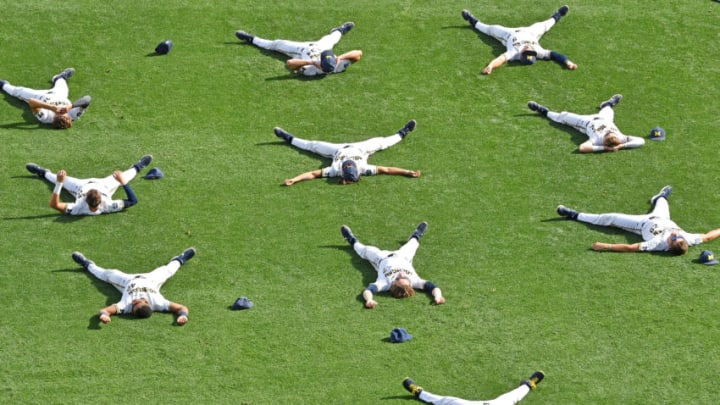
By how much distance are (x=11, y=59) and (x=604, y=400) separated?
18.9 metres

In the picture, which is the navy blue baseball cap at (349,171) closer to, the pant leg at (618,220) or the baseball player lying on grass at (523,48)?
the pant leg at (618,220)

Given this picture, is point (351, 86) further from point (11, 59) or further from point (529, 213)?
point (11, 59)

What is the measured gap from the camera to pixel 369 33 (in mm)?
36219

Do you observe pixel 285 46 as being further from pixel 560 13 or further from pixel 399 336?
pixel 399 336

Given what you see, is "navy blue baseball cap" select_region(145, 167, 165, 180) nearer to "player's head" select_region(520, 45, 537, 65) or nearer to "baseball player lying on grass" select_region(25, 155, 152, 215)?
"baseball player lying on grass" select_region(25, 155, 152, 215)

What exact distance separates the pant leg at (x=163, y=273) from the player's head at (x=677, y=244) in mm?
10535

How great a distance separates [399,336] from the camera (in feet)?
83.7

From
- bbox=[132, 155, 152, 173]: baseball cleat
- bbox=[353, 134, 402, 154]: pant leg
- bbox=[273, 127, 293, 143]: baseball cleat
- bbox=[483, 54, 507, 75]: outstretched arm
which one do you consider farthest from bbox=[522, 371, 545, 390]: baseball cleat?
bbox=[483, 54, 507, 75]: outstretched arm

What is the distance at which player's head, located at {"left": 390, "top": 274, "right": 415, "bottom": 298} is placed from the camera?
87.4 ft

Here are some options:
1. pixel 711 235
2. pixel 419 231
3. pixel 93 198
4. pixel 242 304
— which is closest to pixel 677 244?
pixel 711 235

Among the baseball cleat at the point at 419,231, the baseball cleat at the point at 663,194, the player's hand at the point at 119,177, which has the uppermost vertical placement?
the baseball cleat at the point at 663,194

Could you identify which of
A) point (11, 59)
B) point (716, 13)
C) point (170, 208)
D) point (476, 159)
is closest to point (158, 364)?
point (170, 208)

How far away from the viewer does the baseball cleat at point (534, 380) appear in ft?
79.8

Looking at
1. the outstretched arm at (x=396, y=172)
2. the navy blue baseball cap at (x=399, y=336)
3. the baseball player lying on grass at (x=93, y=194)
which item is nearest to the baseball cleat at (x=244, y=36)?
the outstretched arm at (x=396, y=172)
